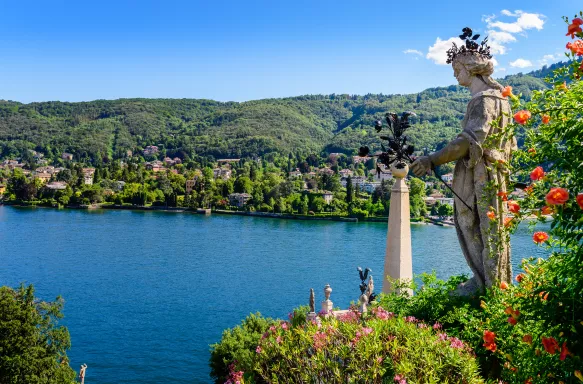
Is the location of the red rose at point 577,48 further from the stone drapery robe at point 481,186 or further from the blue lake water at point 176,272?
the blue lake water at point 176,272

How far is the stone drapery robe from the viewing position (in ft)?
15.2

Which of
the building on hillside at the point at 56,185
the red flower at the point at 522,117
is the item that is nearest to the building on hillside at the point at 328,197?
the building on hillside at the point at 56,185

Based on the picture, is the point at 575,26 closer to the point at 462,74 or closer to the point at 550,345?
the point at 550,345

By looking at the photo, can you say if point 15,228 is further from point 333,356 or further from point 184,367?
point 333,356

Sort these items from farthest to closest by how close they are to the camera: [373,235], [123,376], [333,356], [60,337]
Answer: [373,235]
[123,376]
[60,337]
[333,356]

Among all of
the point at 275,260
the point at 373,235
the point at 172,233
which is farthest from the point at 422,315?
the point at 172,233

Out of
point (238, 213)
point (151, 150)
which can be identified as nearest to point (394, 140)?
point (238, 213)

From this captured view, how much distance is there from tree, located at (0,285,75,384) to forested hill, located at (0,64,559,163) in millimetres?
91275

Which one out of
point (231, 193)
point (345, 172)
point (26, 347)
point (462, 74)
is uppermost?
point (345, 172)

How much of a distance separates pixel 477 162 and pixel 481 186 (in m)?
0.19

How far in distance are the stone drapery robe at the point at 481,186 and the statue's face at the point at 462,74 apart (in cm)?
23

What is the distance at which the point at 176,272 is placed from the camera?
3144cm

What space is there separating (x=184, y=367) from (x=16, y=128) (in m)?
132

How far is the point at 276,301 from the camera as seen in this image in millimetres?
24906
